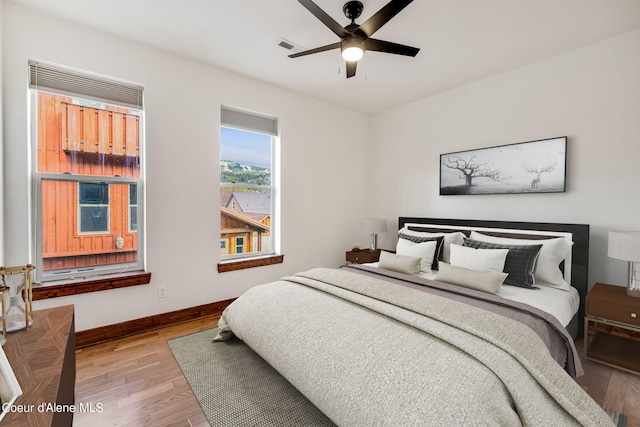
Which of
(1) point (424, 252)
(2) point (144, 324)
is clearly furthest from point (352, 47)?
(2) point (144, 324)

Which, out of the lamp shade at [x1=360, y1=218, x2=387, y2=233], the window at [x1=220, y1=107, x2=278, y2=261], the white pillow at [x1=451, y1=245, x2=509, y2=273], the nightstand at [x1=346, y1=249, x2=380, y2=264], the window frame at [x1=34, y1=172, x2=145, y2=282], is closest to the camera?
the window frame at [x1=34, y1=172, x2=145, y2=282]

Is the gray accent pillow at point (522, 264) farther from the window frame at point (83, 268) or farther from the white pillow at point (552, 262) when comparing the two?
the window frame at point (83, 268)

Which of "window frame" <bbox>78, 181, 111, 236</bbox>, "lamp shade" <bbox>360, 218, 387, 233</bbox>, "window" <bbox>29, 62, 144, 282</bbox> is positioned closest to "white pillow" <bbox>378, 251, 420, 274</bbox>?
"lamp shade" <bbox>360, 218, 387, 233</bbox>

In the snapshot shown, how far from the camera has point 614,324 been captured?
218 centimetres

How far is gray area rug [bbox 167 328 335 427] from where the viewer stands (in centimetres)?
168

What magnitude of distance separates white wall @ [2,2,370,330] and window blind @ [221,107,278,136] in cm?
10

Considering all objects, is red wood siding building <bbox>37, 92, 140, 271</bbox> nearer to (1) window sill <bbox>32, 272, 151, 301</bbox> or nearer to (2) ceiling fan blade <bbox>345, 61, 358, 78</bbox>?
(1) window sill <bbox>32, 272, 151, 301</bbox>

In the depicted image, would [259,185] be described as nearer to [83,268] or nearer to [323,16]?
[83,268]

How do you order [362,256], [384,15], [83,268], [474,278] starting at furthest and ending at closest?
[362,256] → [83,268] → [474,278] → [384,15]

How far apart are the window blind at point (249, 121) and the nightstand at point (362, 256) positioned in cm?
193

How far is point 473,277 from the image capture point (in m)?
2.31

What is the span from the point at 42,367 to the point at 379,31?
295 cm

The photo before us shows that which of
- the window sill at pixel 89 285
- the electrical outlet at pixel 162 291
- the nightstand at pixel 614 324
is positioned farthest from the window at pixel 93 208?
the nightstand at pixel 614 324

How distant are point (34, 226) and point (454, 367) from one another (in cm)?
311
